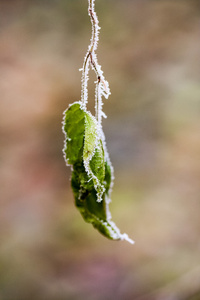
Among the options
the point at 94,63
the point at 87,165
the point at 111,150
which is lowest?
the point at 87,165

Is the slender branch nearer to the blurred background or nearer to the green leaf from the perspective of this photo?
the green leaf

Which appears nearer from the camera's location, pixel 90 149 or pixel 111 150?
pixel 90 149

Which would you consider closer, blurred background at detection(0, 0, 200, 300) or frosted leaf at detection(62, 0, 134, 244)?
frosted leaf at detection(62, 0, 134, 244)

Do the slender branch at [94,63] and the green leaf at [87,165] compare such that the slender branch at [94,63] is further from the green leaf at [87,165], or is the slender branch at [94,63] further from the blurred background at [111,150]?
the blurred background at [111,150]

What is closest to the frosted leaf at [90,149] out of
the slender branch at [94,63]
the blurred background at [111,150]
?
the slender branch at [94,63]

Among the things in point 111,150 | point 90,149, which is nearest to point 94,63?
point 90,149

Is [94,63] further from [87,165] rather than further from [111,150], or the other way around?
[111,150]

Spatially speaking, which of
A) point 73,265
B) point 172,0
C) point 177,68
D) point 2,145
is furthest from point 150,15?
point 73,265

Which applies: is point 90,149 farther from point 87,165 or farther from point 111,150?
point 111,150

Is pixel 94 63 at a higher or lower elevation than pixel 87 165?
higher

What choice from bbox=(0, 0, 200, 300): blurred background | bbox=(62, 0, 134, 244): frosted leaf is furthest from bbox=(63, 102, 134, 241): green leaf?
bbox=(0, 0, 200, 300): blurred background
